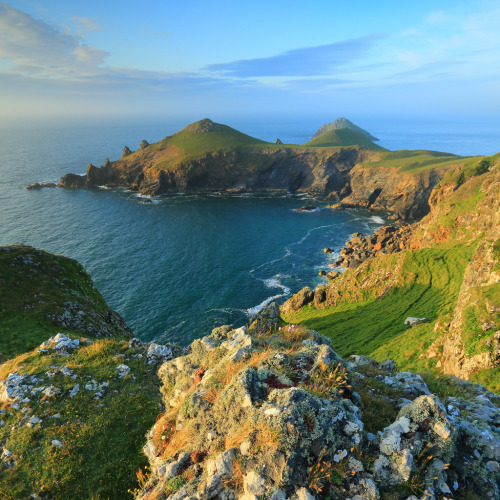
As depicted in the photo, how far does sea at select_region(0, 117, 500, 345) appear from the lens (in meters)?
67.8

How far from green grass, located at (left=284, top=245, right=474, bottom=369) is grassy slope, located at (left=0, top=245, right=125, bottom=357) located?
35452 mm

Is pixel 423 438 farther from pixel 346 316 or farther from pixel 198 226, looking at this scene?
pixel 198 226

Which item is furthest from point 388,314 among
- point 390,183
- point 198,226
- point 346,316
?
point 390,183

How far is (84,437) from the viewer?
14812mm

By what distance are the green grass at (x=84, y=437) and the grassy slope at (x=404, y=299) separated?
84.1ft

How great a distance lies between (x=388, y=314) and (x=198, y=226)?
283ft

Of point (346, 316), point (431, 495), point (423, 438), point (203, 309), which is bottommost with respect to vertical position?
point (203, 309)

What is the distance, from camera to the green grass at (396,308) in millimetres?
36156

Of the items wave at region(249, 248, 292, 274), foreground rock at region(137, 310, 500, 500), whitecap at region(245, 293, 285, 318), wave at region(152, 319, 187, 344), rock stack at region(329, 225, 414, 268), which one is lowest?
wave at region(152, 319, 187, 344)

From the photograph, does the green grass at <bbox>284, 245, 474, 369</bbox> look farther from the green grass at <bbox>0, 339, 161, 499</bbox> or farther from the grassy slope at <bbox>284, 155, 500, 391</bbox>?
the green grass at <bbox>0, 339, 161, 499</bbox>

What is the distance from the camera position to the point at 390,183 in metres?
142

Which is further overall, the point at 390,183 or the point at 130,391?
the point at 390,183

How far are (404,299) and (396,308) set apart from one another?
2628 mm

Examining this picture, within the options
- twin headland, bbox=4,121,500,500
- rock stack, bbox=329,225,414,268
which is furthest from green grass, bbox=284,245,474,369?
rock stack, bbox=329,225,414,268
